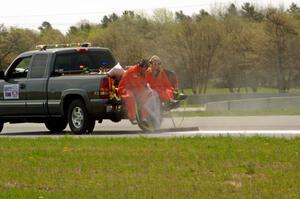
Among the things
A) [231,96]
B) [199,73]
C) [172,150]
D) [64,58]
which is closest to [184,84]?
[199,73]

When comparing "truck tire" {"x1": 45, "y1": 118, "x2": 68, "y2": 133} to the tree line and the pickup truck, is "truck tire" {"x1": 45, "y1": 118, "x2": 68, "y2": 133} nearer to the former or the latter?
the pickup truck

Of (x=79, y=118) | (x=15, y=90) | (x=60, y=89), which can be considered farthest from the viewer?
(x=15, y=90)

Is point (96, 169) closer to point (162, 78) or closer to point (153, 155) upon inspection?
point (153, 155)

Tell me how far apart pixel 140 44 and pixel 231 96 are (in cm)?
1500

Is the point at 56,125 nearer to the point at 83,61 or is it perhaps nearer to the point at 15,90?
the point at 15,90

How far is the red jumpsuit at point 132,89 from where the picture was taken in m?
18.3

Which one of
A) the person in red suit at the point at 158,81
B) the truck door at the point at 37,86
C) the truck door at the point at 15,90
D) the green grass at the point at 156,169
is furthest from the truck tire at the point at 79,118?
the green grass at the point at 156,169

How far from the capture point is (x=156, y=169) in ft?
36.6

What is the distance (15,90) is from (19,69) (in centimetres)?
69

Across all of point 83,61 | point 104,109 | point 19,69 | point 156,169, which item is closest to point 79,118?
point 104,109

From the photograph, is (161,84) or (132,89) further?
(161,84)

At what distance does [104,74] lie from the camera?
1847 cm

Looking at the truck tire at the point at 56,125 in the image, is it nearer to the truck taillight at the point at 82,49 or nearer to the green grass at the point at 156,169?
the truck taillight at the point at 82,49

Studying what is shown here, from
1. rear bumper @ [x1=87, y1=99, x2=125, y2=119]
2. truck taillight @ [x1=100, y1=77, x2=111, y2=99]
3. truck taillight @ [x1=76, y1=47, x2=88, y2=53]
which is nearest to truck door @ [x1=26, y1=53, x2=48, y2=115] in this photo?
truck taillight @ [x1=76, y1=47, x2=88, y2=53]
